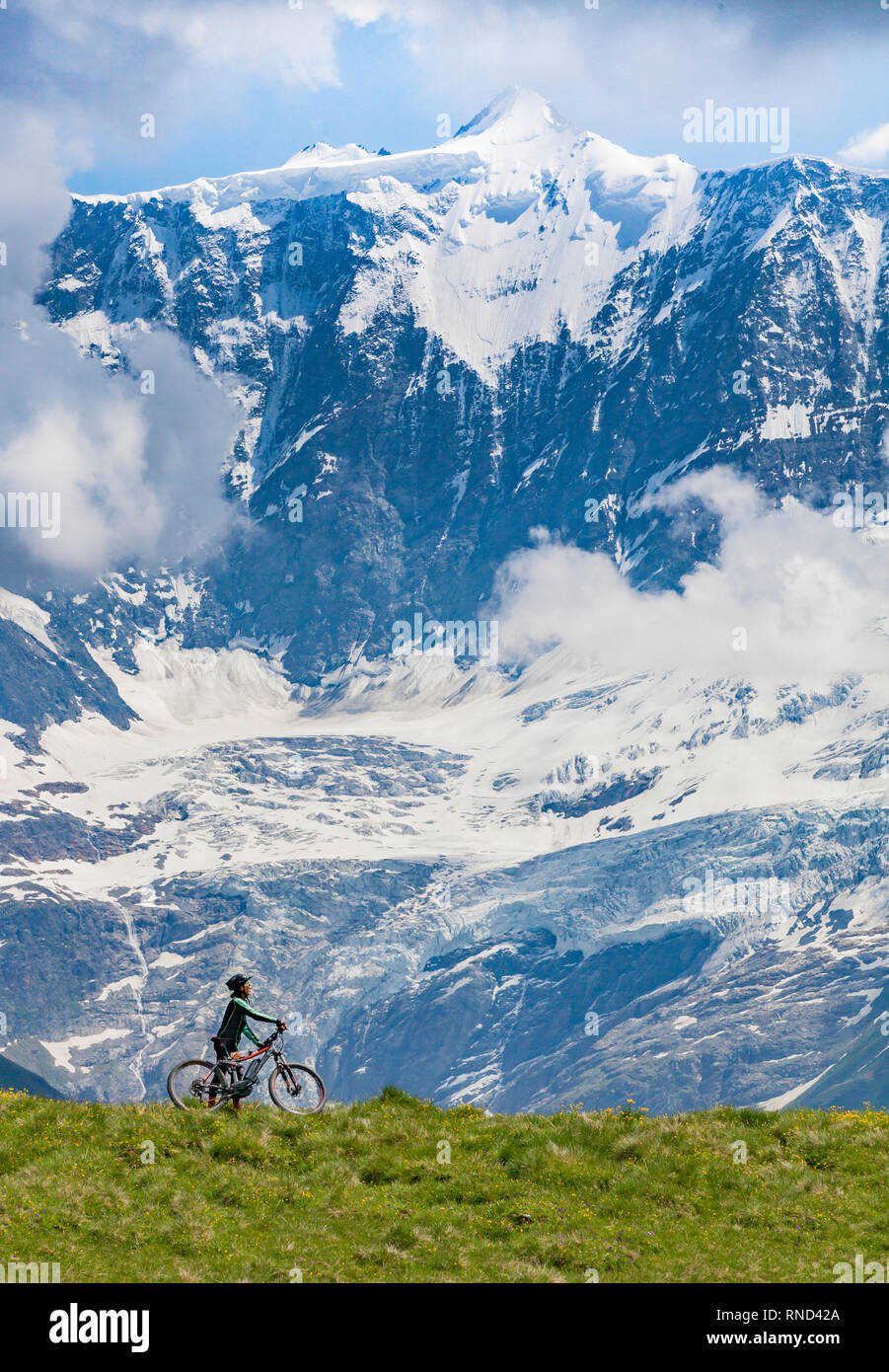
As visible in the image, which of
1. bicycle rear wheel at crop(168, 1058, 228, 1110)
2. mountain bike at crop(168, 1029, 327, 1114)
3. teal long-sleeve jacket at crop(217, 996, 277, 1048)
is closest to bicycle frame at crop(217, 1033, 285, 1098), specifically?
mountain bike at crop(168, 1029, 327, 1114)

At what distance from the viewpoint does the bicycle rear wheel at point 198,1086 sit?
3878cm

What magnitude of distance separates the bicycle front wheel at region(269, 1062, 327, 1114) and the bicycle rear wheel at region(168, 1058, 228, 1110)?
1573 millimetres

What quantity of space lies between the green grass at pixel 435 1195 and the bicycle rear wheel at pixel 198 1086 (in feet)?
2.57

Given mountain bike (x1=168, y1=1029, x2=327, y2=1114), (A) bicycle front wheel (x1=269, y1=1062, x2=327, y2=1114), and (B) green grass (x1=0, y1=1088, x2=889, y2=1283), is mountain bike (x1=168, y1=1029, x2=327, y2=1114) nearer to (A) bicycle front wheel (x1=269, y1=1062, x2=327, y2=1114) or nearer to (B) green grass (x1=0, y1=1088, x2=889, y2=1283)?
(A) bicycle front wheel (x1=269, y1=1062, x2=327, y2=1114)

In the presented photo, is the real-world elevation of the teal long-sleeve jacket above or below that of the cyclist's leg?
above

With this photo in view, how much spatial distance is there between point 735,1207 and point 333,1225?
8.71 meters

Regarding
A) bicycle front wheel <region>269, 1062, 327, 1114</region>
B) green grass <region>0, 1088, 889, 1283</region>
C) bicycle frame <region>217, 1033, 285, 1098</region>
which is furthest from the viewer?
bicycle front wheel <region>269, 1062, 327, 1114</region>

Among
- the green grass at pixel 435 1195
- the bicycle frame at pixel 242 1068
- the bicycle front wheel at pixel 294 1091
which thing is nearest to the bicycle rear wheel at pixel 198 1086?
the bicycle frame at pixel 242 1068

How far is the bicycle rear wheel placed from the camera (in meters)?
38.8

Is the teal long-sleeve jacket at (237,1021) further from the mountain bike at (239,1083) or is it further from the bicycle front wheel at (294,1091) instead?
the bicycle front wheel at (294,1091)

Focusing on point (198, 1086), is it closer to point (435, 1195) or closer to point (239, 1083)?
point (239, 1083)

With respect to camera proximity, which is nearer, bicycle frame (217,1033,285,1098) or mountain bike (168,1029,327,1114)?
bicycle frame (217,1033,285,1098)
